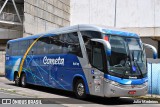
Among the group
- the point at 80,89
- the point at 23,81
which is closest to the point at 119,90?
the point at 80,89

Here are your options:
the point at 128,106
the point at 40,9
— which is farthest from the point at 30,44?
the point at 40,9

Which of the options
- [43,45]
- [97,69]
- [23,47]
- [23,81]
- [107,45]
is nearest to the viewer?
[107,45]

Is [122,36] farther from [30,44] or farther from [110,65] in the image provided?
[30,44]

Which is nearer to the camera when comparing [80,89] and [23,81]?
[80,89]

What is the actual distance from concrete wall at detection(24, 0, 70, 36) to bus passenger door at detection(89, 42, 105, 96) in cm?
2631

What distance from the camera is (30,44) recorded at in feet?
68.9

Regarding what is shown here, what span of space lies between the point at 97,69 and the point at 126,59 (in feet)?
4.33

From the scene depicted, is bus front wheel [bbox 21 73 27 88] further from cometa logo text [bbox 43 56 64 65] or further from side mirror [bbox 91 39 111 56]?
side mirror [bbox 91 39 111 56]

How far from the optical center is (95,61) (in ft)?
48.0

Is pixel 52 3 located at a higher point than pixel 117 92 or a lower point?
higher

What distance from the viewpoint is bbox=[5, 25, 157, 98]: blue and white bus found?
14.0 meters

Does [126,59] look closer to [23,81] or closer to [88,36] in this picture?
[88,36]

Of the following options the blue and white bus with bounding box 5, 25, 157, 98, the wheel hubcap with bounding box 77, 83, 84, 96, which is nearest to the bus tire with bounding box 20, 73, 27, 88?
the blue and white bus with bounding box 5, 25, 157, 98

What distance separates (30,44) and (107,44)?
8.68 m
